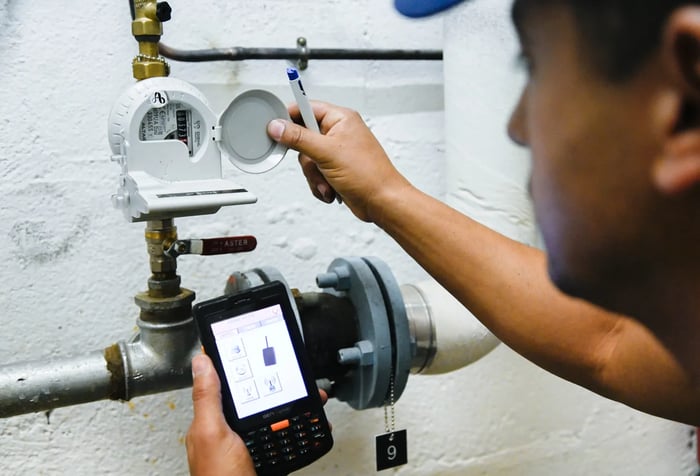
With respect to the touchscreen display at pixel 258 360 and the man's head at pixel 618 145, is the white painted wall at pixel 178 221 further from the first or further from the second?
the man's head at pixel 618 145

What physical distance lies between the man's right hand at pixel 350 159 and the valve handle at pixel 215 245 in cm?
10

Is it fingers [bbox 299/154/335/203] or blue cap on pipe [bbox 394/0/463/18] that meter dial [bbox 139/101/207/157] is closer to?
fingers [bbox 299/154/335/203]

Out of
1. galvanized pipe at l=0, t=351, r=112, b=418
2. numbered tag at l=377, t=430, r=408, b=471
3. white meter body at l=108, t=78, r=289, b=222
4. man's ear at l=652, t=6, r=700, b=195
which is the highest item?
man's ear at l=652, t=6, r=700, b=195

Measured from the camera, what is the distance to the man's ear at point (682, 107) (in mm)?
230

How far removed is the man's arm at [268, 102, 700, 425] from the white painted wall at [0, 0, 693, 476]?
0.79ft

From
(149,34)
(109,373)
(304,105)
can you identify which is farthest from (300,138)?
(109,373)

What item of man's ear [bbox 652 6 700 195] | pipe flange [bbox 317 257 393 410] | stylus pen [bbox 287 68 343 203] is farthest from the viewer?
pipe flange [bbox 317 257 393 410]

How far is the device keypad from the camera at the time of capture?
0.60 m

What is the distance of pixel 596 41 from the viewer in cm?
26

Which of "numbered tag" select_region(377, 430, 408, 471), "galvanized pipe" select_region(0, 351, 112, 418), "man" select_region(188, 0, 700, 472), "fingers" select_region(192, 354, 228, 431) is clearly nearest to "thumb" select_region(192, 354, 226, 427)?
"fingers" select_region(192, 354, 228, 431)

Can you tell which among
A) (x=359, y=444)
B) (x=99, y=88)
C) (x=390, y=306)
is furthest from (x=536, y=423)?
(x=99, y=88)

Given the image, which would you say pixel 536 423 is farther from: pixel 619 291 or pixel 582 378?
pixel 619 291

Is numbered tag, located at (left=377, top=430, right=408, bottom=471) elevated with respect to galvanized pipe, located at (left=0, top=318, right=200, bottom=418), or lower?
lower

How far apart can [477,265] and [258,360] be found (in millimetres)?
218
